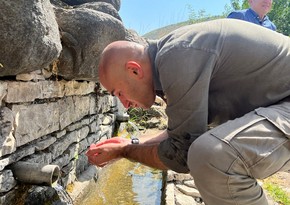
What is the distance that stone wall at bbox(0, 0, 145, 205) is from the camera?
2.26 meters

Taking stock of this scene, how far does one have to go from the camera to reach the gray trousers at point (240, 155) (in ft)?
5.90

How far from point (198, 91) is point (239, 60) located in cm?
32

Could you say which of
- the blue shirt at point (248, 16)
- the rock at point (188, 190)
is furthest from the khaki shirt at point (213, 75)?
the blue shirt at point (248, 16)

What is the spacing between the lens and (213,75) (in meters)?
1.99

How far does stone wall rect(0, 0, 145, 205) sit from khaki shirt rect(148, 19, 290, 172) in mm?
840

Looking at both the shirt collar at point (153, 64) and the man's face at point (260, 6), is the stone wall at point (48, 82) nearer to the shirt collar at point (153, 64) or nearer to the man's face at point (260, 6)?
the shirt collar at point (153, 64)

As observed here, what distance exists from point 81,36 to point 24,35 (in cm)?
100

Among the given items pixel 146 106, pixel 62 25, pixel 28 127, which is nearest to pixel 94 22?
pixel 62 25

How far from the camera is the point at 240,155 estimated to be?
1823 millimetres

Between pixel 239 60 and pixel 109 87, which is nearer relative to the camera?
pixel 239 60

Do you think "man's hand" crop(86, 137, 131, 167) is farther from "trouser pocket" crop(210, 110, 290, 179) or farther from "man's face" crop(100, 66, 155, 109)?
"trouser pocket" crop(210, 110, 290, 179)

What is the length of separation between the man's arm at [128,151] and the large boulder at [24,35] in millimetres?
728

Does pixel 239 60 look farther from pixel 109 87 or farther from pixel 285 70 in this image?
pixel 109 87

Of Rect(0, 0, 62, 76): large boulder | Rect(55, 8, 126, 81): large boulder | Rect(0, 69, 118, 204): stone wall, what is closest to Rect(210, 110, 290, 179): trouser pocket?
Rect(0, 0, 62, 76): large boulder
